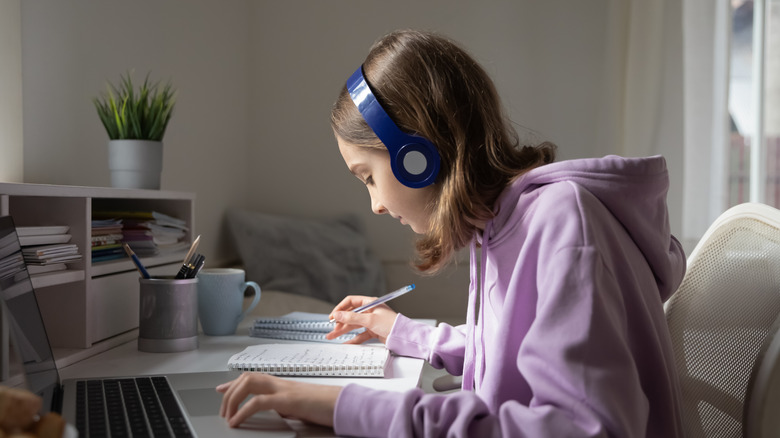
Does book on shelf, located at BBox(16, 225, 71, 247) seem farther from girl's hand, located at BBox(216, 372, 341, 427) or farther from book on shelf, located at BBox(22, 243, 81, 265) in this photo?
girl's hand, located at BBox(216, 372, 341, 427)

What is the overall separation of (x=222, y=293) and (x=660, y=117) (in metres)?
1.94

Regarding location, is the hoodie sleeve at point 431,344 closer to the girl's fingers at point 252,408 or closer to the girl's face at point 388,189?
the girl's face at point 388,189

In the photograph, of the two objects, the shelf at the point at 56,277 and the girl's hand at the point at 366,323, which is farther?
the girl's hand at the point at 366,323

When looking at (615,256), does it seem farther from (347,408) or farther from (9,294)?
(9,294)

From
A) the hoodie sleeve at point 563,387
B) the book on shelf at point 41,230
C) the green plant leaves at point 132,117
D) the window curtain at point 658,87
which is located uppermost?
the window curtain at point 658,87

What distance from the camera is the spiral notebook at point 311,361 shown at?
0.98 metres

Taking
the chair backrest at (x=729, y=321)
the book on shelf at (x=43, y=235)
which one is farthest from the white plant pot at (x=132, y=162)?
the chair backrest at (x=729, y=321)

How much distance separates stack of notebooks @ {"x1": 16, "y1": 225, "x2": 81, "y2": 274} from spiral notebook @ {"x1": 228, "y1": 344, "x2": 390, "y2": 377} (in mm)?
327

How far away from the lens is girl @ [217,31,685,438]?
2.19ft

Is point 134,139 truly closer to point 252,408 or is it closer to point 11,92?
point 11,92

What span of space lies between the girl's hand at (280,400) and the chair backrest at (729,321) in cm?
51

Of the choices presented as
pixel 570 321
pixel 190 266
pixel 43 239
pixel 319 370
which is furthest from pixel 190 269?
pixel 570 321

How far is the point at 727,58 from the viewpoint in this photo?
2549 millimetres

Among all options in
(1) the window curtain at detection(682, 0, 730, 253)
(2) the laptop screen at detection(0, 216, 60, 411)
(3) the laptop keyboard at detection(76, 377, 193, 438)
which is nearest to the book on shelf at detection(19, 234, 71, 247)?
(2) the laptop screen at detection(0, 216, 60, 411)
